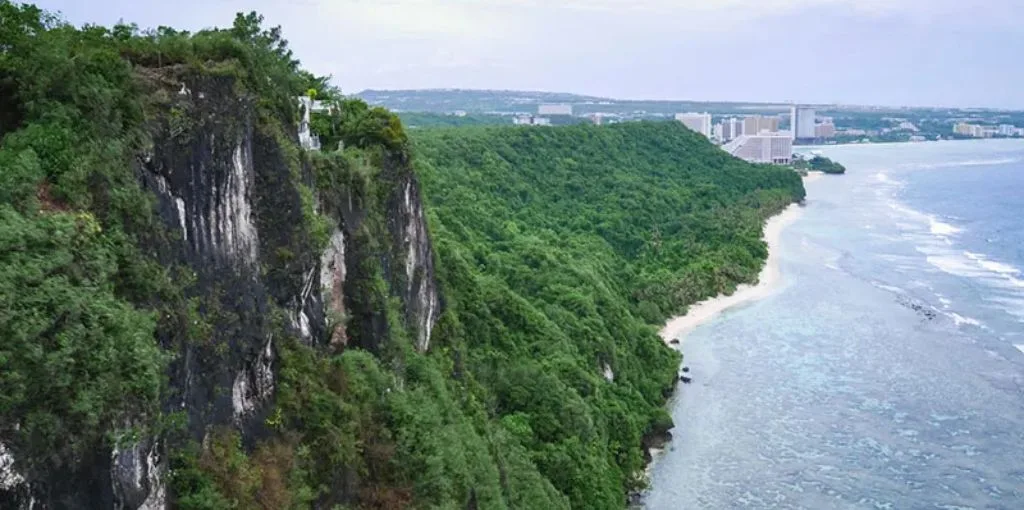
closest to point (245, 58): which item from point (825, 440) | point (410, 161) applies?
point (410, 161)

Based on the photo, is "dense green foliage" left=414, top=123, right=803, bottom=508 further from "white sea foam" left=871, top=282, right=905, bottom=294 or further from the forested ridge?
"white sea foam" left=871, top=282, right=905, bottom=294

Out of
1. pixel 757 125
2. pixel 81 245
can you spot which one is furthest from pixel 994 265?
pixel 757 125

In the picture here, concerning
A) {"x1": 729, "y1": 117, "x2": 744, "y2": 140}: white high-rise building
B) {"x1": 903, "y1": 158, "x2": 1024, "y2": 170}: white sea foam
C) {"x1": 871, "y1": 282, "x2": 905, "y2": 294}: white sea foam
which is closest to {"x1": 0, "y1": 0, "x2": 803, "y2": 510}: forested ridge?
{"x1": 871, "y1": 282, "x2": 905, "y2": 294}: white sea foam

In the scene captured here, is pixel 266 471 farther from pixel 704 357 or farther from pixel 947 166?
pixel 947 166

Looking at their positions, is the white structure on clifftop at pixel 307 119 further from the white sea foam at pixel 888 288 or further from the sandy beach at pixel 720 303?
the white sea foam at pixel 888 288

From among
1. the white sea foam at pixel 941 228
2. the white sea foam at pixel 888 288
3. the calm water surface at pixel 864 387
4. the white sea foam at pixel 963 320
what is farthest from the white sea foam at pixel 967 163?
the white sea foam at pixel 963 320
